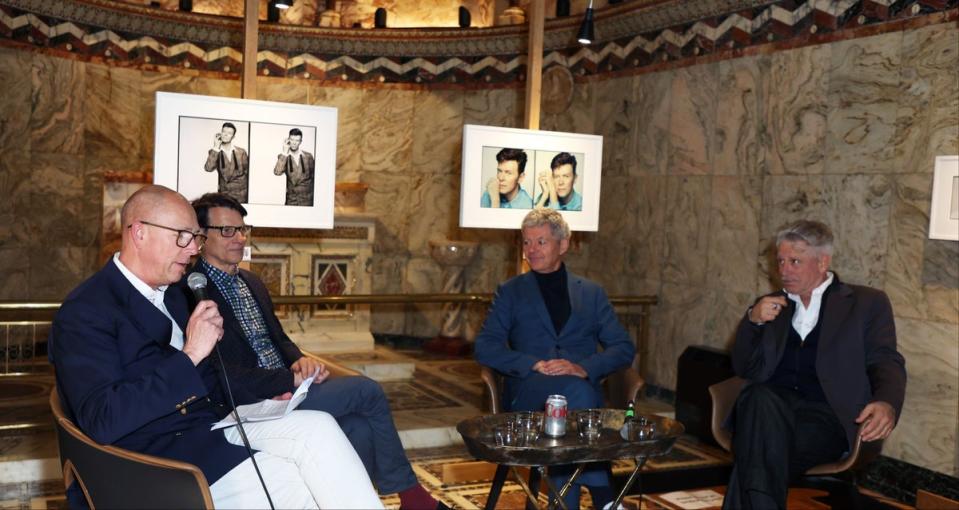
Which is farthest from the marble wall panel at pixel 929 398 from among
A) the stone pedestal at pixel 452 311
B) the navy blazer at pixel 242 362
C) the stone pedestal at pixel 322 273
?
the stone pedestal at pixel 322 273

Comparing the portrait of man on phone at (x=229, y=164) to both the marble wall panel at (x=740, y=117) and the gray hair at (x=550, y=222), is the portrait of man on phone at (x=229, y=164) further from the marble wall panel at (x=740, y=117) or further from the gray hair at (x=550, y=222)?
the marble wall panel at (x=740, y=117)

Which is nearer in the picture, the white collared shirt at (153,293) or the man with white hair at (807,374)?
the white collared shirt at (153,293)

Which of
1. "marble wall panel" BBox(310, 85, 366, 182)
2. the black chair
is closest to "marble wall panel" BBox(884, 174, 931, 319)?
the black chair

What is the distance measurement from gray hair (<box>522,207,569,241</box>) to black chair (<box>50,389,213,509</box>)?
2.35m

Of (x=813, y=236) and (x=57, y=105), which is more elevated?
(x=57, y=105)

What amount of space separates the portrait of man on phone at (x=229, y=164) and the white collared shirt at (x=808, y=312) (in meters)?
2.86

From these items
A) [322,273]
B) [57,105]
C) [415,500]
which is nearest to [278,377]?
[415,500]

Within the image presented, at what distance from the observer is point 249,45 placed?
4812 millimetres

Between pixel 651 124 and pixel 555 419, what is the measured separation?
4.60m

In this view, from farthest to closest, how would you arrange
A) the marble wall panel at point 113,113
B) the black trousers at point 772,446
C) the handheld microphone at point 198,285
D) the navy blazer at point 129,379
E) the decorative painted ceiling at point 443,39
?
the marble wall panel at point 113,113 < the decorative painted ceiling at point 443,39 < the black trousers at point 772,446 < the handheld microphone at point 198,285 < the navy blazer at point 129,379

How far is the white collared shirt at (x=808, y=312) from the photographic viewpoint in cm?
457

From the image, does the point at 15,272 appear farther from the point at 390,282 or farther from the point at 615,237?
the point at 615,237

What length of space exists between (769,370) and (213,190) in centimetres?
292

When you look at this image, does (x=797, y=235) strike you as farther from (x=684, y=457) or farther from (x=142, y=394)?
(x=142, y=394)
